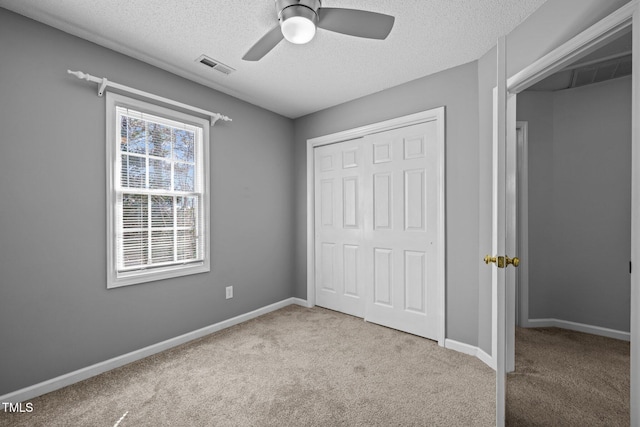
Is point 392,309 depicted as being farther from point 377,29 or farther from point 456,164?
point 377,29

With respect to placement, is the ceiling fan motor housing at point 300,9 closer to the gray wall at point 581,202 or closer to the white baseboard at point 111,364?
the gray wall at point 581,202

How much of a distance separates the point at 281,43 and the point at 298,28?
29.0 inches

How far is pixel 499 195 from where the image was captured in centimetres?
153

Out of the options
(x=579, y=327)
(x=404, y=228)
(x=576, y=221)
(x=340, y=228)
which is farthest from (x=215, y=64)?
(x=579, y=327)

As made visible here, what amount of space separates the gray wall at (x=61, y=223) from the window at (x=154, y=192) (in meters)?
0.08

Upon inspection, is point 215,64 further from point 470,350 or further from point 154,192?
point 470,350

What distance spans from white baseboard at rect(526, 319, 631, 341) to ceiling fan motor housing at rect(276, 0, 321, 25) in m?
3.47

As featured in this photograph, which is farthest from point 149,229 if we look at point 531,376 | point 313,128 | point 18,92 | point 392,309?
point 531,376

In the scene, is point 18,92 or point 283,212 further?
point 283,212

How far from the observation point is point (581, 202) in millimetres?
2910

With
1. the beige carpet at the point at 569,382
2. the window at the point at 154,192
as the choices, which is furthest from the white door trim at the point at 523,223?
the window at the point at 154,192

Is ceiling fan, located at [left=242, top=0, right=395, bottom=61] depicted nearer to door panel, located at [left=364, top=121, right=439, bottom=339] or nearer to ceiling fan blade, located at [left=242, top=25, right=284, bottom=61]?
ceiling fan blade, located at [left=242, top=25, right=284, bottom=61]

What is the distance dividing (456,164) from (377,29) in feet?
4.67

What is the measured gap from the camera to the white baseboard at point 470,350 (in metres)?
2.25
